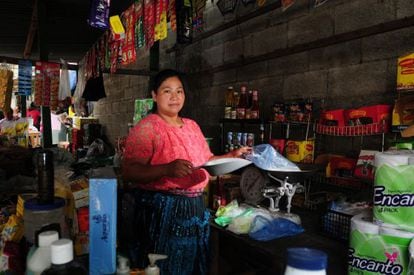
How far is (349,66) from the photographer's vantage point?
2234 millimetres

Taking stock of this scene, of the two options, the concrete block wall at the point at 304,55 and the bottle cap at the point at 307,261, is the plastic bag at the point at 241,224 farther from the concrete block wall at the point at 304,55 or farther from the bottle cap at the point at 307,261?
the bottle cap at the point at 307,261

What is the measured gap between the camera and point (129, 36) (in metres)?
3.77

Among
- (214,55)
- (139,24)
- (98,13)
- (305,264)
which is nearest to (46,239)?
(305,264)

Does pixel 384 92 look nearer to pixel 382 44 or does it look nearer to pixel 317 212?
pixel 382 44

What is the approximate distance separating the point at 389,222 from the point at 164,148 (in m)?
0.96

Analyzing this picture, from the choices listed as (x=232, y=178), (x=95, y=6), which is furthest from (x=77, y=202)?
(x=95, y=6)

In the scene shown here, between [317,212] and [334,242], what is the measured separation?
0.54 metres

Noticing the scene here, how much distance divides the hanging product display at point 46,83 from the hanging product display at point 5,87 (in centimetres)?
36

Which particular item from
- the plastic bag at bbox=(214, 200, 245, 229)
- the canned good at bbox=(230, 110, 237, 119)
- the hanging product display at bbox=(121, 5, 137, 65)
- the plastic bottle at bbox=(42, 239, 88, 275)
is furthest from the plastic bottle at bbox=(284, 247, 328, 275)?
the hanging product display at bbox=(121, 5, 137, 65)

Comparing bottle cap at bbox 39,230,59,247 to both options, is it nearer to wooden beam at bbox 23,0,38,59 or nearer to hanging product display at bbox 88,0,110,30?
hanging product display at bbox 88,0,110,30

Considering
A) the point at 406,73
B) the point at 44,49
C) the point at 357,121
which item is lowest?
the point at 357,121

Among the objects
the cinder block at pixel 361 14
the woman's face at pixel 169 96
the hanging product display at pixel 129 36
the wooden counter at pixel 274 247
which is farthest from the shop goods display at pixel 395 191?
the hanging product display at pixel 129 36

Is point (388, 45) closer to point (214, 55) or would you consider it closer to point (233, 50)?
point (233, 50)

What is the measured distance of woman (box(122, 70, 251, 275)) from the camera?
61.0 inches
